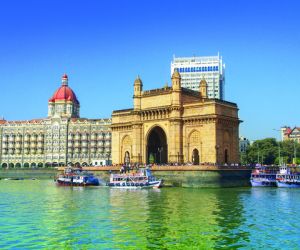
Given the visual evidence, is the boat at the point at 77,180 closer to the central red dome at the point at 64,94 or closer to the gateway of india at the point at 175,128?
the gateway of india at the point at 175,128

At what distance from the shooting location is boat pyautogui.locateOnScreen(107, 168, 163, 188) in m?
70.6

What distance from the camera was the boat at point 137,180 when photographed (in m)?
70.6

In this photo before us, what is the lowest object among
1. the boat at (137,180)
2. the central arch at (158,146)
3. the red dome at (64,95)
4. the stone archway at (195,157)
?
the boat at (137,180)

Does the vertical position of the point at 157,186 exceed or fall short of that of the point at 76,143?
it falls short

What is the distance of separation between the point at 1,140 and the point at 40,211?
124387mm

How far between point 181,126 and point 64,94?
7856 centimetres

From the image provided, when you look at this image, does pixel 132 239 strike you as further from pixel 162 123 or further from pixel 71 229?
pixel 162 123

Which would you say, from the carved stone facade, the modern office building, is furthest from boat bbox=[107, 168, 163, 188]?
the modern office building

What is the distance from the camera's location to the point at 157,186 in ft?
231

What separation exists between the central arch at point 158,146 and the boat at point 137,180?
53.3ft

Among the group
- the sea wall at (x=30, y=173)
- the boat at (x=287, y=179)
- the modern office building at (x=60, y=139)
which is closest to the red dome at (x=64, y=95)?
the modern office building at (x=60, y=139)

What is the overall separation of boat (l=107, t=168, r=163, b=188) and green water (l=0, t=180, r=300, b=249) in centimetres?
2338

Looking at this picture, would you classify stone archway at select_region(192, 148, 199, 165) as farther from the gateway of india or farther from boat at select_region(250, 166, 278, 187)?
boat at select_region(250, 166, 278, 187)

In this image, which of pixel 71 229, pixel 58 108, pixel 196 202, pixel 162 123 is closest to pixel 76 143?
pixel 58 108
